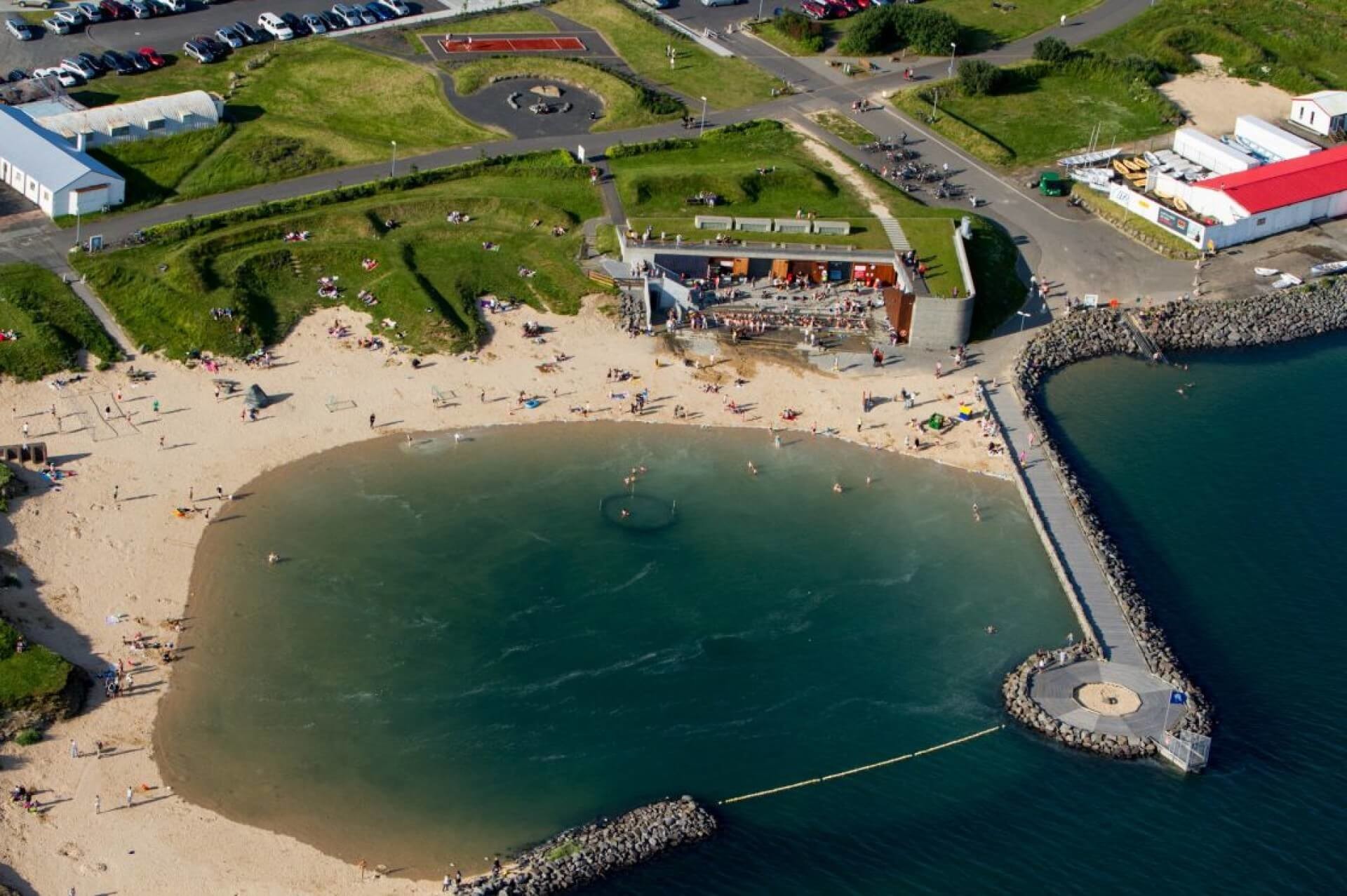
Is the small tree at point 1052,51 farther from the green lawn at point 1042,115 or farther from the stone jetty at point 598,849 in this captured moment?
the stone jetty at point 598,849

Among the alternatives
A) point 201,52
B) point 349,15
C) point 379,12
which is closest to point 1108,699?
point 201,52

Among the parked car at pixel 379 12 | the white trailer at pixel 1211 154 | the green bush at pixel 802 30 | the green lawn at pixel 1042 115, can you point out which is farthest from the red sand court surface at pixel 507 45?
the white trailer at pixel 1211 154

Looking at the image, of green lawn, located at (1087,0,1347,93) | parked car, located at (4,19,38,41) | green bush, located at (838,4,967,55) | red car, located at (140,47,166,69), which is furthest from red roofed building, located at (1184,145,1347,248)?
parked car, located at (4,19,38,41)

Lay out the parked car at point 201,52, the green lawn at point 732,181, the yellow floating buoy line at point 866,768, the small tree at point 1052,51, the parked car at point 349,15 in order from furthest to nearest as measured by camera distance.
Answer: the parked car at point 349,15 → the small tree at point 1052,51 → the parked car at point 201,52 → the green lawn at point 732,181 → the yellow floating buoy line at point 866,768

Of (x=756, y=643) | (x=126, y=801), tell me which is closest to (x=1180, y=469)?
(x=756, y=643)

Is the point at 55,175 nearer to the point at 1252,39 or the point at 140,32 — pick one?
the point at 140,32
